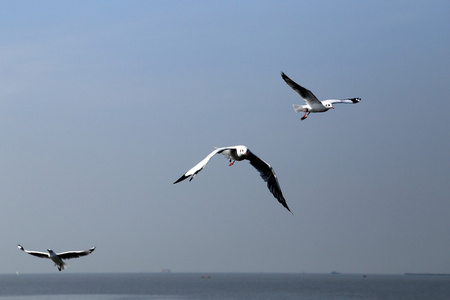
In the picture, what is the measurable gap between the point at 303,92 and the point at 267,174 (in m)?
3.96

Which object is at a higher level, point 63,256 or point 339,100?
point 339,100

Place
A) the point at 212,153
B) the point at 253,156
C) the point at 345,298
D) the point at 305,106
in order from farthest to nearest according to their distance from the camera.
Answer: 1. the point at 345,298
2. the point at 305,106
3. the point at 253,156
4. the point at 212,153

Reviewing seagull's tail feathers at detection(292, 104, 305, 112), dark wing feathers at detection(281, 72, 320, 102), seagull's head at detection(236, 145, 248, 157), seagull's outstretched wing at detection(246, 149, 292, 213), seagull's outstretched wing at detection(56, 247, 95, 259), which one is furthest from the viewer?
seagull's outstretched wing at detection(56, 247, 95, 259)

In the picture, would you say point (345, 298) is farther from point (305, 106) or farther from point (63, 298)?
point (305, 106)

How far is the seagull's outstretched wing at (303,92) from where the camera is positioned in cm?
2664

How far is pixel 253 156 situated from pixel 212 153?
4.16m

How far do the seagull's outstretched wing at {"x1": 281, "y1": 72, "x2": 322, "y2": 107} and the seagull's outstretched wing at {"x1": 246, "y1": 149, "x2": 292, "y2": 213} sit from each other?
321 cm

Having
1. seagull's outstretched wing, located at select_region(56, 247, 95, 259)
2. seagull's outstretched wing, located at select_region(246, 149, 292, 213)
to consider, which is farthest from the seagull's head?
seagull's outstretched wing, located at select_region(56, 247, 95, 259)

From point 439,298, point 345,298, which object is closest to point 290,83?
point 345,298

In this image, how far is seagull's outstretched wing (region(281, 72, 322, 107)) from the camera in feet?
87.4

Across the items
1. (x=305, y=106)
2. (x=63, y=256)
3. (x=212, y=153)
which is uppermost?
(x=305, y=106)

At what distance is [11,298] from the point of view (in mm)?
176375

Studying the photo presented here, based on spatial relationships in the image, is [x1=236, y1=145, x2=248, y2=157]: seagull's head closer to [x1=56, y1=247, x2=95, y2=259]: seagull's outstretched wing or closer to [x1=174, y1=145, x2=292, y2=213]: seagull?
[x1=174, y1=145, x2=292, y2=213]: seagull

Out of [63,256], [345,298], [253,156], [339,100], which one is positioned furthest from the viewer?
[345,298]
